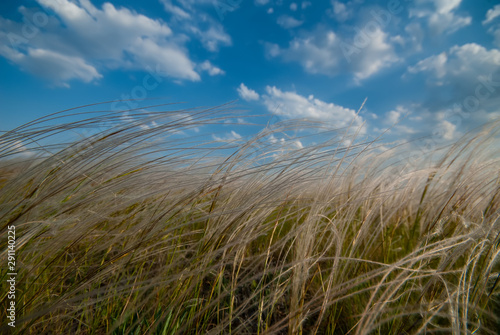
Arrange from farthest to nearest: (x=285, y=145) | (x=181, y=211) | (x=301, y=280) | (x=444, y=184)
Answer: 1. (x=444, y=184)
2. (x=285, y=145)
3. (x=181, y=211)
4. (x=301, y=280)

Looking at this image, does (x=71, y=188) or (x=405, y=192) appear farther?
(x=405, y=192)

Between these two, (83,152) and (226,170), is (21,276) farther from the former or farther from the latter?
(226,170)

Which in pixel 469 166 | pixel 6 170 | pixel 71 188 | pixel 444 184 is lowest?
pixel 444 184

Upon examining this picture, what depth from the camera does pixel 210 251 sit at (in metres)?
1.02

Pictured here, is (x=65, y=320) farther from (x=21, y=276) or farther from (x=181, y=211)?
(x=181, y=211)

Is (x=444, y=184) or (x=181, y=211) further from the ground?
(x=181, y=211)

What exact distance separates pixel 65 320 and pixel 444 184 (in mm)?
2612

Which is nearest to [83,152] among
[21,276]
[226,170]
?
[21,276]

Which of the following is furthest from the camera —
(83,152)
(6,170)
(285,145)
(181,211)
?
(6,170)

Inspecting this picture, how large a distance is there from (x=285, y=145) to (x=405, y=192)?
0.94 meters

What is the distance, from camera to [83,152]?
54.0 inches

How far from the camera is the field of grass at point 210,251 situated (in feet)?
3.23

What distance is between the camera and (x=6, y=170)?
90.5 inches

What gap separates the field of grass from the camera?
3.23 ft
